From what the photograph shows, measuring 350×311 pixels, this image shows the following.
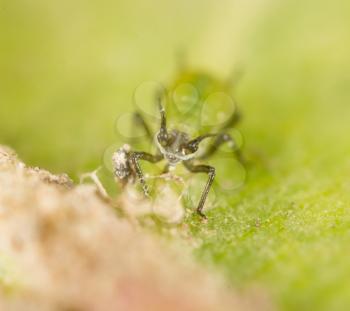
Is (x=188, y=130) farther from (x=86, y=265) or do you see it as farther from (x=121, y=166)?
(x=86, y=265)

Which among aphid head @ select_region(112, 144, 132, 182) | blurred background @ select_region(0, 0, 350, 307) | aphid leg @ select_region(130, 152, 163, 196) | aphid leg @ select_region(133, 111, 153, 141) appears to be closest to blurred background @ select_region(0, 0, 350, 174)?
blurred background @ select_region(0, 0, 350, 307)

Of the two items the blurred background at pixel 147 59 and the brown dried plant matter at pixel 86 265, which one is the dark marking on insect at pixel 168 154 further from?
the brown dried plant matter at pixel 86 265

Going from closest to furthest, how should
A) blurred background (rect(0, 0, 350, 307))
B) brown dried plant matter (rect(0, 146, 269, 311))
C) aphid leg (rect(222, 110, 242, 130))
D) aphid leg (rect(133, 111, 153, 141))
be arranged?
brown dried plant matter (rect(0, 146, 269, 311))
blurred background (rect(0, 0, 350, 307))
aphid leg (rect(133, 111, 153, 141))
aphid leg (rect(222, 110, 242, 130))

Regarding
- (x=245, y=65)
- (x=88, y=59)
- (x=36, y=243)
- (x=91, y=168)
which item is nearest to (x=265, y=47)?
(x=245, y=65)

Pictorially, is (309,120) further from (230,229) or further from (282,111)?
(230,229)

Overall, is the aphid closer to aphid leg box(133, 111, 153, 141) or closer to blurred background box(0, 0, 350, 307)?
aphid leg box(133, 111, 153, 141)

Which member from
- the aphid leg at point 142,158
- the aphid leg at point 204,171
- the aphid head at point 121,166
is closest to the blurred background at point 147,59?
the aphid leg at point 142,158
